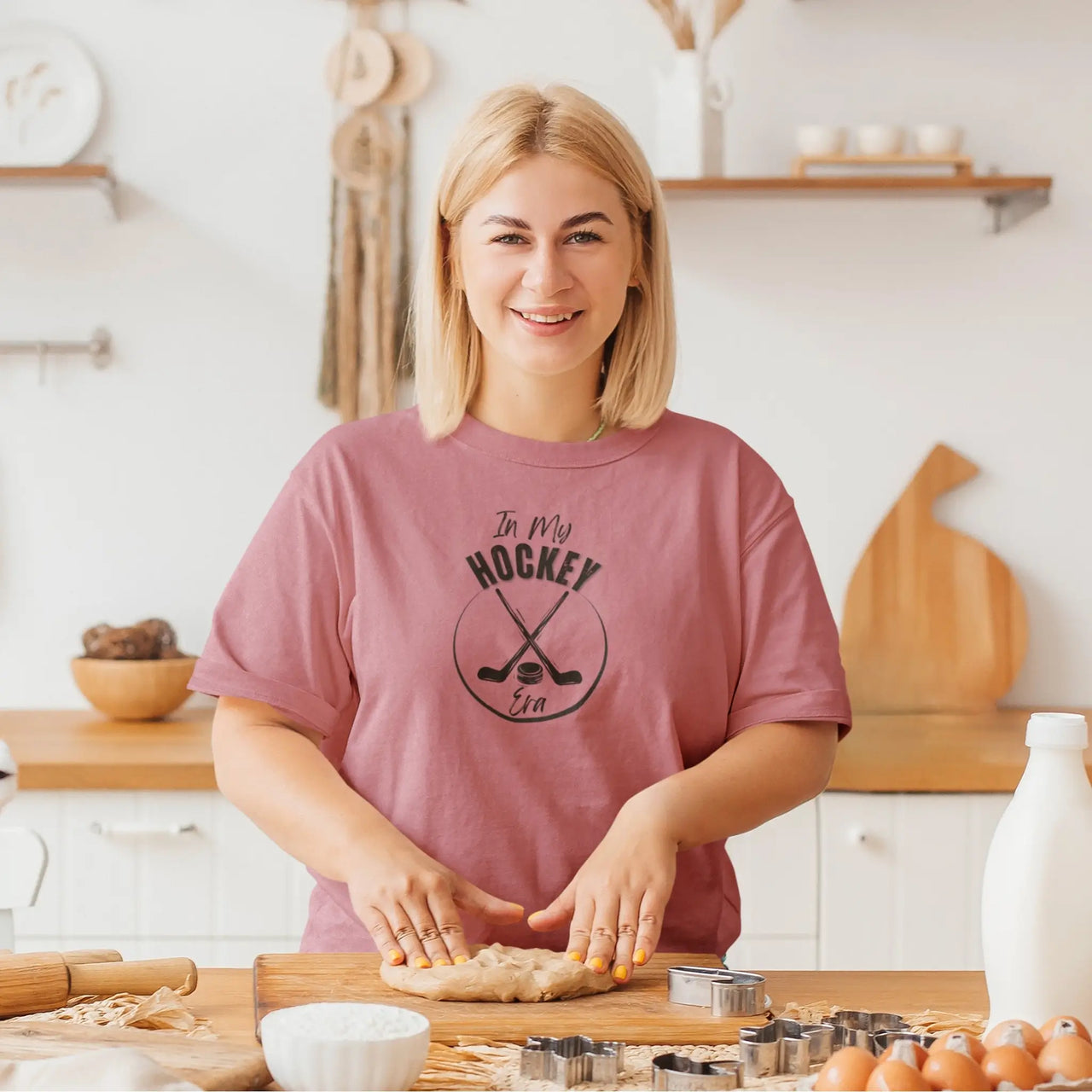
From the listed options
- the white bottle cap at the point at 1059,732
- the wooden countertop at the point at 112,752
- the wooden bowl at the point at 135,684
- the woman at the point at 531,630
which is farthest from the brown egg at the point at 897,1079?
the wooden bowl at the point at 135,684

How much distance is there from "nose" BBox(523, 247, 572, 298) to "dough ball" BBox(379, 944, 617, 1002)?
52cm

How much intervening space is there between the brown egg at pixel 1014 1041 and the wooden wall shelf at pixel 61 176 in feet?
6.66

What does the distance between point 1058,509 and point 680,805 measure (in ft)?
5.75

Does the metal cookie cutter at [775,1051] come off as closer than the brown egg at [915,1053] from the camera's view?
No

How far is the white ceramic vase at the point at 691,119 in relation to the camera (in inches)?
95.6

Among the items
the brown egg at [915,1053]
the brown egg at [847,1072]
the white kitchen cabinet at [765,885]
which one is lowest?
the white kitchen cabinet at [765,885]

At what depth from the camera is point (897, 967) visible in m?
2.10

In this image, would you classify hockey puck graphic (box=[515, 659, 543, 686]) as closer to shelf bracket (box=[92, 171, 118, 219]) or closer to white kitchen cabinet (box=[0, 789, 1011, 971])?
white kitchen cabinet (box=[0, 789, 1011, 971])

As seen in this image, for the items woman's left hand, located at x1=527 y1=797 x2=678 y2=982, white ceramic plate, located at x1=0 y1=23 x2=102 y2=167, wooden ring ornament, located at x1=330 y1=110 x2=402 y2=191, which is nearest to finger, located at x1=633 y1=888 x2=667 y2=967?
woman's left hand, located at x1=527 y1=797 x2=678 y2=982

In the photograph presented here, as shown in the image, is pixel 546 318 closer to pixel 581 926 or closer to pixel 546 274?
pixel 546 274

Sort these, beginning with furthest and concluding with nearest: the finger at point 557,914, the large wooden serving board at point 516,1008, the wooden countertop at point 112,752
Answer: the wooden countertop at point 112,752 < the finger at point 557,914 < the large wooden serving board at point 516,1008

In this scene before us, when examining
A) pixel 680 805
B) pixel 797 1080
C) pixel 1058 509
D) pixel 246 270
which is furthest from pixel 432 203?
pixel 1058 509

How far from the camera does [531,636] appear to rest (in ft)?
3.91

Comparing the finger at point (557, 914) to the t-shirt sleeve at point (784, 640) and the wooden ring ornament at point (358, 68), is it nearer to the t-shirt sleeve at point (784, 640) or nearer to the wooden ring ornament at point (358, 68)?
the t-shirt sleeve at point (784, 640)
